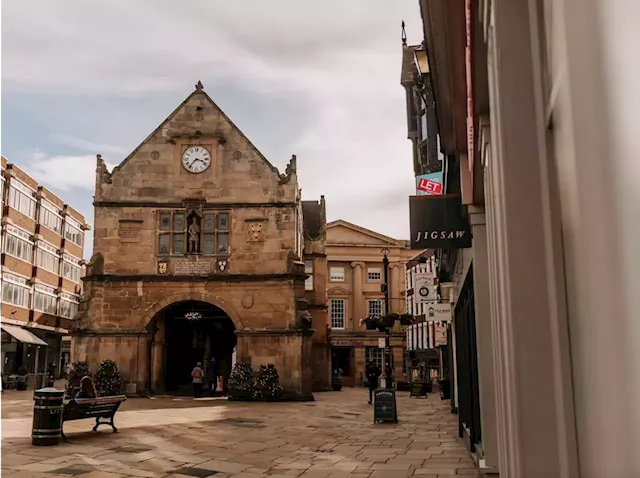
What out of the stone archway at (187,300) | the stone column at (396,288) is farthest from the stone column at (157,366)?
the stone column at (396,288)

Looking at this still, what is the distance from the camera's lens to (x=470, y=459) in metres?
11.2

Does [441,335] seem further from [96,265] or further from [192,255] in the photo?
[96,265]

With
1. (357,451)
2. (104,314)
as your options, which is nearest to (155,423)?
(357,451)

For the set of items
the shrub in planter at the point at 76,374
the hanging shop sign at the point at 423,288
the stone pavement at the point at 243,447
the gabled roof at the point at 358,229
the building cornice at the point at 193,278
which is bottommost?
the stone pavement at the point at 243,447

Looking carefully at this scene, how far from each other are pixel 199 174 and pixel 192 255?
3.54 metres

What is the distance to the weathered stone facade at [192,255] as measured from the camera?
27.0 m

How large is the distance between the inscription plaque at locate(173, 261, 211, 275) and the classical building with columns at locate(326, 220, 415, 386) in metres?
25.8

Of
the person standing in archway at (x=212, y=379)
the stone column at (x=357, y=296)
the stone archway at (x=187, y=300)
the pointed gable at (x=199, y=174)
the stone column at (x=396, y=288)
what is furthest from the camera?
the stone column at (x=396, y=288)

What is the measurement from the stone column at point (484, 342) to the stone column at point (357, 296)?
149 ft

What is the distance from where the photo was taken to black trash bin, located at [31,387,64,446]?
12141 millimetres

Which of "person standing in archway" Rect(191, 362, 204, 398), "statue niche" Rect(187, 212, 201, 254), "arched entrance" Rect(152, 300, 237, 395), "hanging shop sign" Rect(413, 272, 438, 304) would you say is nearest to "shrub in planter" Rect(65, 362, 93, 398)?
"arched entrance" Rect(152, 300, 237, 395)

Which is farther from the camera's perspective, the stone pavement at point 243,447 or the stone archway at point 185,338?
the stone archway at point 185,338

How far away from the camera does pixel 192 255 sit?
91.7 feet

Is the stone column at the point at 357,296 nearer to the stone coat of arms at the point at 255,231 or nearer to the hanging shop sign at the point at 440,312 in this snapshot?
the stone coat of arms at the point at 255,231
